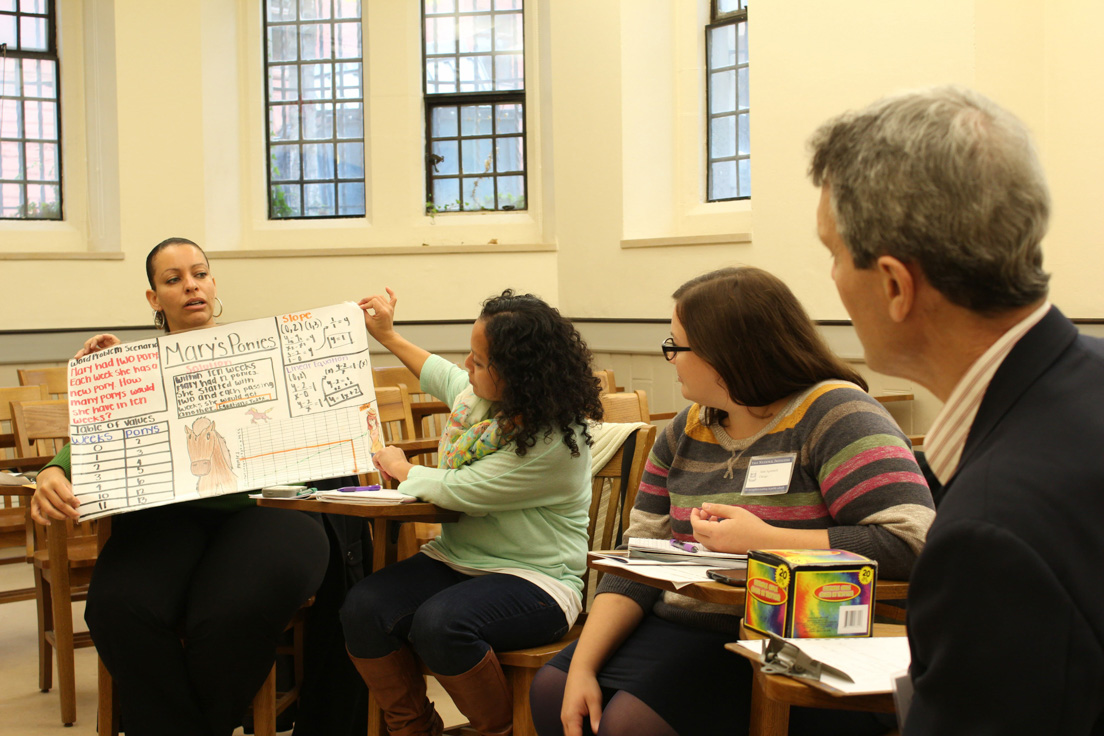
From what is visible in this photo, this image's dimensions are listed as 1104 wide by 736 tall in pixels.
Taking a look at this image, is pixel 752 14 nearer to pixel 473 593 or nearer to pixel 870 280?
pixel 473 593

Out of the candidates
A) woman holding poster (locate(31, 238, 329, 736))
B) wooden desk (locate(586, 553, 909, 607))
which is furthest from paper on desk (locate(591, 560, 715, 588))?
woman holding poster (locate(31, 238, 329, 736))

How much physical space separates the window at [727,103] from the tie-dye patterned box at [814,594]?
533 cm

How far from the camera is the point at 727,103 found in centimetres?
645

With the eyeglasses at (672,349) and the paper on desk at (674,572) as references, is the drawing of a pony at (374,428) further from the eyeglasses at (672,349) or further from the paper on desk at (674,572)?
the paper on desk at (674,572)

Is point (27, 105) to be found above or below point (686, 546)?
above

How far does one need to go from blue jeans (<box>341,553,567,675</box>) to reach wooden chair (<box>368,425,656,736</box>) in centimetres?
4

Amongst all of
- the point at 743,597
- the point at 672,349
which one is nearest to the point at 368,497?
the point at 672,349

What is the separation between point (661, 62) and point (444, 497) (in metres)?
4.98

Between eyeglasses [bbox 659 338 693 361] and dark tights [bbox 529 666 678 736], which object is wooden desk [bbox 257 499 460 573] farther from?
eyeglasses [bbox 659 338 693 361]

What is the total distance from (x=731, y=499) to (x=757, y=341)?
282 mm

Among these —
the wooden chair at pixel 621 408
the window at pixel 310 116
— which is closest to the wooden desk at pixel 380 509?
the wooden chair at pixel 621 408

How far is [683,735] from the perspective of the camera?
5.23 feet

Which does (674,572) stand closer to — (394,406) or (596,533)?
(596,533)

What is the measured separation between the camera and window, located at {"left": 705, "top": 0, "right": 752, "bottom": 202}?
633 centimetres
